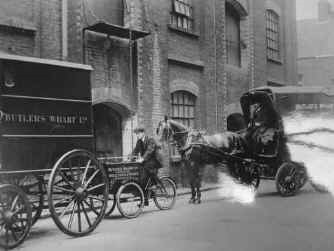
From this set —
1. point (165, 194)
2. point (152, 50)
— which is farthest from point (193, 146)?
point (152, 50)

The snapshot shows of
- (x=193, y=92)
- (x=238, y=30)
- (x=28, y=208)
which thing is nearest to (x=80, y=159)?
(x=28, y=208)

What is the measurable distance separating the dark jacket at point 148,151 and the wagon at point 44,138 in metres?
1.77

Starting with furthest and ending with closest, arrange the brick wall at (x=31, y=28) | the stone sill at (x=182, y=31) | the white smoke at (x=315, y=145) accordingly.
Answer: the stone sill at (x=182, y=31)
the brick wall at (x=31, y=28)
the white smoke at (x=315, y=145)

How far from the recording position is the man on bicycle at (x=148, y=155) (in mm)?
8523

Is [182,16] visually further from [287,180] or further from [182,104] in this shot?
[287,180]

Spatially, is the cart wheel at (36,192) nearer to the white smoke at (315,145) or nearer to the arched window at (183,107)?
the white smoke at (315,145)

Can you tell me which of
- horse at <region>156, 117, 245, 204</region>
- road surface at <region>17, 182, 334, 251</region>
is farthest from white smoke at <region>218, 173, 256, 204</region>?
horse at <region>156, 117, 245, 204</region>

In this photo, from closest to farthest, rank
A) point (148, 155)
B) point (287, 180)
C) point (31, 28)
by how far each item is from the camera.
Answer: point (148, 155), point (31, 28), point (287, 180)

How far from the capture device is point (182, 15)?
47.1 feet

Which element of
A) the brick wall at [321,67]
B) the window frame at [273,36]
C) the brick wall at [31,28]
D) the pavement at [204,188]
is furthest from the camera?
the window frame at [273,36]

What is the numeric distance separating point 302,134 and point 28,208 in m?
4.92

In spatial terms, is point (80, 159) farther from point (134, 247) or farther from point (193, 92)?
point (193, 92)

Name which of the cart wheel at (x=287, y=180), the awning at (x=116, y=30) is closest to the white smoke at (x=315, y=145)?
the cart wheel at (x=287, y=180)

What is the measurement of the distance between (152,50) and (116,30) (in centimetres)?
199
